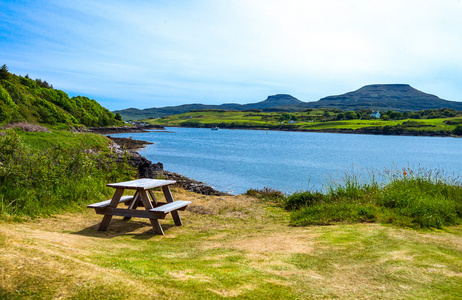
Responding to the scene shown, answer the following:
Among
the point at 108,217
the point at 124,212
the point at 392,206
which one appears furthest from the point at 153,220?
the point at 392,206

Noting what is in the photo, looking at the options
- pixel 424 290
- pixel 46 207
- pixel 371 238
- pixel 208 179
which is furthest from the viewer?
pixel 208 179

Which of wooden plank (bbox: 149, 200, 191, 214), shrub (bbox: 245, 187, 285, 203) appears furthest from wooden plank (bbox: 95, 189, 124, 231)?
shrub (bbox: 245, 187, 285, 203)

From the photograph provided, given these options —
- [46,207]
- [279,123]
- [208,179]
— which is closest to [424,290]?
[46,207]

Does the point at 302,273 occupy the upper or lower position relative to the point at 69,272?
lower

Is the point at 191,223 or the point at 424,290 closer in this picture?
the point at 424,290

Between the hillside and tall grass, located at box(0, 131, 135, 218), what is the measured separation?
25556mm

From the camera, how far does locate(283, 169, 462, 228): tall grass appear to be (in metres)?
8.89

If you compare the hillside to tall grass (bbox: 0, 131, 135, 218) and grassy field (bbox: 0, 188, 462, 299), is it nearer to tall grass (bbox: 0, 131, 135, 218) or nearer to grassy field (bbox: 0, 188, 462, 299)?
tall grass (bbox: 0, 131, 135, 218)

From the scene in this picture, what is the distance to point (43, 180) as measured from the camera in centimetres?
1009

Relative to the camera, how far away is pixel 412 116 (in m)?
165

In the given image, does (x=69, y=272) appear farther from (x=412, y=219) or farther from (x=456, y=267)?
(x=412, y=219)

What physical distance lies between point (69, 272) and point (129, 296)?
88cm

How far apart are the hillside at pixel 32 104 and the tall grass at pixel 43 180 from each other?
2556 cm

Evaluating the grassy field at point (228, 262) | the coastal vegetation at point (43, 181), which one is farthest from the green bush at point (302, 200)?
the coastal vegetation at point (43, 181)
